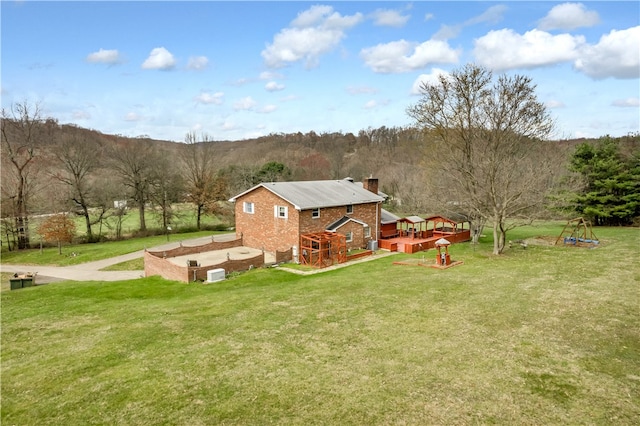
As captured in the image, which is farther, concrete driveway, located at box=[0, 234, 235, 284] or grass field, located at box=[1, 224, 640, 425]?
concrete driveway, located at box=[0, 234, 235, 284]

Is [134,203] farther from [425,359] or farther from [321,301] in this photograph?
[425,359]

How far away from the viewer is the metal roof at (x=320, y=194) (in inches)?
1077

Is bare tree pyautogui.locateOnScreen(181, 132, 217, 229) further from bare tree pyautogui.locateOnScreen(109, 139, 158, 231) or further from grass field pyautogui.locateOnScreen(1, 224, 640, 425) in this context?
grass field pyautogui.locateOnScreen(1, 224, 640, 425)

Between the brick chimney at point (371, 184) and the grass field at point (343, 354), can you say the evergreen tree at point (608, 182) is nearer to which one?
the brick chimney at point (371, 184)

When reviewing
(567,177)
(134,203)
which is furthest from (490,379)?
(134,203)

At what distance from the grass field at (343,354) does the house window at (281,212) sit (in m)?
9.54

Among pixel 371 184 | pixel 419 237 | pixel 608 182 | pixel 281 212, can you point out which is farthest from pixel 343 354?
pixel 608 182

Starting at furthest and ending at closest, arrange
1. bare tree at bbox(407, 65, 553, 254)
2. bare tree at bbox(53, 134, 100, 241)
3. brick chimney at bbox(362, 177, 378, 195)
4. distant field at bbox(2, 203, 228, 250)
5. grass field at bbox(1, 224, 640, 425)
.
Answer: bare tree at bbox(53, 134, 100, 241) < distant field at bbox(2, 203, 228, 250) < brick chimney at bbox(362, 177, 378, 195) < bare tree at bbox(407, 65, 553, 254) < grass field at bbox(1, 224, 640, 425)

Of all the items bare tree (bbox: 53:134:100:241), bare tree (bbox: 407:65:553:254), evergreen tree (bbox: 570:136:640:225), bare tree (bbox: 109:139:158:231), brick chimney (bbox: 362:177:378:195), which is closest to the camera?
bare tree (bbox: 407:65:553:254)

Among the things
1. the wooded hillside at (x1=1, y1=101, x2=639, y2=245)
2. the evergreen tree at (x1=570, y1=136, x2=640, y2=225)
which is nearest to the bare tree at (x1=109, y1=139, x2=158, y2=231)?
the wooded hillside at (x1=1, y1=101, x2=639, y2=245)

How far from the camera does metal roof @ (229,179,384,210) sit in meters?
27.4

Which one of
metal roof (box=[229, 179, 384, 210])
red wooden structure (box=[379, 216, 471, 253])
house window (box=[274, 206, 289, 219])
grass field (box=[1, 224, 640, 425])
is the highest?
metal roof (box=[229, 179, 384, 210])

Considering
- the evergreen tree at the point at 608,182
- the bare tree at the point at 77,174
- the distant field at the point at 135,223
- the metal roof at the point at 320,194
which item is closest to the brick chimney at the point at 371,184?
the metal roof at the point at 320,194

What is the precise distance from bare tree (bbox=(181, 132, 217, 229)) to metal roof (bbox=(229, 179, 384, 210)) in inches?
805
